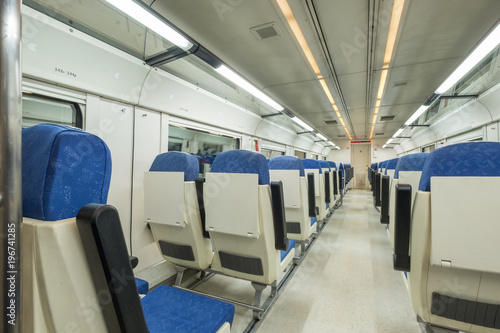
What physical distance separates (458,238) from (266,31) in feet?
9.12

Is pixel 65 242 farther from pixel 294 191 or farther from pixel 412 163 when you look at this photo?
pixel 412 163

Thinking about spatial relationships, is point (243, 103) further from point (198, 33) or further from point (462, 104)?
point (462, 104)

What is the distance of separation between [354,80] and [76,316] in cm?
517

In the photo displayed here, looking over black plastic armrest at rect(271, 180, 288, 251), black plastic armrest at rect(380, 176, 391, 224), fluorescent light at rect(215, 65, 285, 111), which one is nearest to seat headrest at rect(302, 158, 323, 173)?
black plastic armrest at rect(380, 176, 391, 224)

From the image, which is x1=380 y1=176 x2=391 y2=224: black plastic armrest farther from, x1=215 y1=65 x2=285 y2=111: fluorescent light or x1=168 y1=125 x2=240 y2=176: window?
x1=168 y1=125 x2=240 y2=176: window

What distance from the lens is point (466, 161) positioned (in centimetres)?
121

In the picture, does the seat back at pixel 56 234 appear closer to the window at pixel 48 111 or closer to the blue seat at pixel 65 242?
the blue seat at pixel 65 242

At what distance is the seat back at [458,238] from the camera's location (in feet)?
3.55

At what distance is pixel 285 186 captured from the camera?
10.2ft

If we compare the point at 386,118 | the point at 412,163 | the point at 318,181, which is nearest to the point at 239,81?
the point at 318,181

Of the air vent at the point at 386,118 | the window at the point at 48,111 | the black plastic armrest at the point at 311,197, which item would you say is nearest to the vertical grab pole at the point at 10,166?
the window at the point at 48,111

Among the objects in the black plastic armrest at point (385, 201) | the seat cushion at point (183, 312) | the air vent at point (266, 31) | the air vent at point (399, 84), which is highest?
the air vent at point (399, 84)

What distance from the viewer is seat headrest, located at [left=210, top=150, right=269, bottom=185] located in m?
2.01

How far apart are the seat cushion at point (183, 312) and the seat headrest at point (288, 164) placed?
2.07 metres
